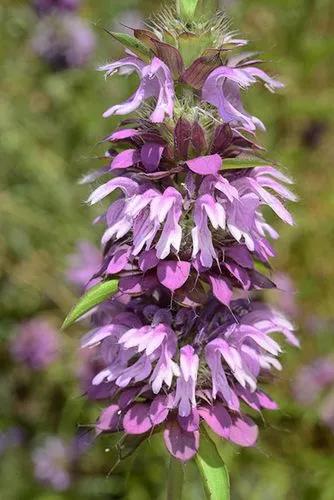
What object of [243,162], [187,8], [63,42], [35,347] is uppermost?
[63,42]

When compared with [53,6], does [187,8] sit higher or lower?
lower

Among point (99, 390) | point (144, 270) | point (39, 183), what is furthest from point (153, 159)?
point (39, 183)

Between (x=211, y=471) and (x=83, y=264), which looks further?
(x=83, y=264)

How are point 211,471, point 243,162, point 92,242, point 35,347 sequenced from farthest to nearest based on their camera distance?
point 92,242, point 35,347, point 211,471, point 243,162

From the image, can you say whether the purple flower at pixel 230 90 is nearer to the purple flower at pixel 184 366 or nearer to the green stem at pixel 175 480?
the purple flower at pixel 184 366

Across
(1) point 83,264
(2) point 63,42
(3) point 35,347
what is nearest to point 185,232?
(1) point 83,264

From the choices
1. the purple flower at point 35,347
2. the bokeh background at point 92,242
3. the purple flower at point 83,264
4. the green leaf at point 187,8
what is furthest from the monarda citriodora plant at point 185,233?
the purple flower at point 35,347

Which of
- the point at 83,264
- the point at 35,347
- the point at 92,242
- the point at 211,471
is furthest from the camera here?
the point at 92,242

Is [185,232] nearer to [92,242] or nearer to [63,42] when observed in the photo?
[92,242]
